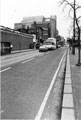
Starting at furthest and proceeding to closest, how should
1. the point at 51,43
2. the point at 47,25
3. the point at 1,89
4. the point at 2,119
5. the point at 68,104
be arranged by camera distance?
the point at 47,25, the point at 51,43, the point at 1,89, the point at 68,104, the point at 2,119

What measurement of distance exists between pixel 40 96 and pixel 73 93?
1.18 meters

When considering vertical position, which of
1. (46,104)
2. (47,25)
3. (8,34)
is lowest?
(46,104)

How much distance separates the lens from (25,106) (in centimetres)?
548

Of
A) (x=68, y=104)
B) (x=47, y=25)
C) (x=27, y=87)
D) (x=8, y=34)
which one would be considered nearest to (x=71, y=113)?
(x=68, y=104)

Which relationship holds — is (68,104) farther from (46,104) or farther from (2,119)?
(2,119)

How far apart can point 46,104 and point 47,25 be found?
143 m

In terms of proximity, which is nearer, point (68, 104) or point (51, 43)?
point (68, 104)

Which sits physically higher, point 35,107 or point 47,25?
point 47,25

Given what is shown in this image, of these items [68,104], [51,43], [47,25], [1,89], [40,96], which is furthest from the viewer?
[47,25]

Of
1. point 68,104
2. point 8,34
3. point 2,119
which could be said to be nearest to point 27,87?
point 68,104

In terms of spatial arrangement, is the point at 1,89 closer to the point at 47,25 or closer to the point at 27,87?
the point at 27,87

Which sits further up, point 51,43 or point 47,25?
point 47,25

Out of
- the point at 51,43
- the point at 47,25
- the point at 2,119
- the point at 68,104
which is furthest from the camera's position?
the point at 47,25

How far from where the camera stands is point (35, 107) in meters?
5.40
